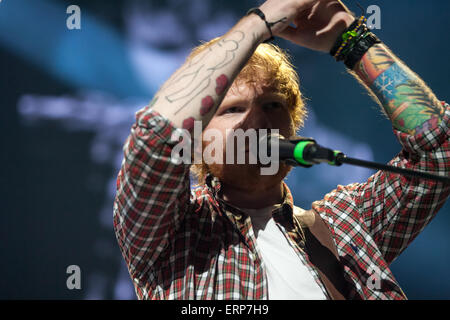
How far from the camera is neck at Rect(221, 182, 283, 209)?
1.33 meters

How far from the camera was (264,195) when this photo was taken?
1345mm

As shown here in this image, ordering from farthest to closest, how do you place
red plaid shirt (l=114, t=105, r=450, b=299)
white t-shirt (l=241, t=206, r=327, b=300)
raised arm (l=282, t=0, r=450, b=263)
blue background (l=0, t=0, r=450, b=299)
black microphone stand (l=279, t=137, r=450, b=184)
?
blue background (l=0, t=0, r=450, b=299) < raised arm (l=282, t=0, r=450, b=263) < white t-shirt (l=241, t=206, r=327, b=300) < red plaid shirt (l=114, t=105, r=450, b=299) < black microphone stand (l=279, t=137, r=450, b=184)

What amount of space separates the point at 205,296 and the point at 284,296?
0.22 meters

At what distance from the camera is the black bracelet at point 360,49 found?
1.29m

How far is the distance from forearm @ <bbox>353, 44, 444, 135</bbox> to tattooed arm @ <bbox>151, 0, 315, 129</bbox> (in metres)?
0.36

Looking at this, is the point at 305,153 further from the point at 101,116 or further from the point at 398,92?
the point at 101,116

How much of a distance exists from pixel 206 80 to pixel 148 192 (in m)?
0.31

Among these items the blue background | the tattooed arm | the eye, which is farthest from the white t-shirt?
the blue background

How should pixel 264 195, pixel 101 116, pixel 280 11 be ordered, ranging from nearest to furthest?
pixel 280 11 < pixel 264 195 < pixel 101 116

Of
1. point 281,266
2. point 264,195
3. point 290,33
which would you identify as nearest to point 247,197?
point 264,195

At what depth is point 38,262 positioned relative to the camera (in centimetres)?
214

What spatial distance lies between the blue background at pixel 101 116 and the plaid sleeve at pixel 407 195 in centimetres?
107

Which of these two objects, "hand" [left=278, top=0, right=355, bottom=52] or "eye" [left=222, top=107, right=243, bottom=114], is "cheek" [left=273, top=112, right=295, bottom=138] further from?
"hand" [left=278, top=0, right=355, bottom=52]
